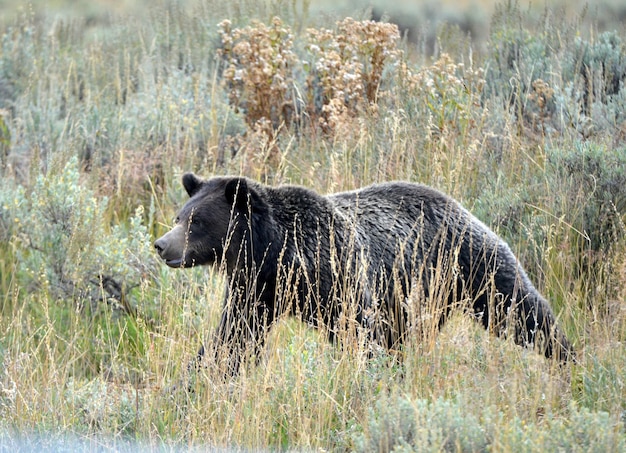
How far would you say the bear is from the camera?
5.13 meters

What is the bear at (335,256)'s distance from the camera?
513cm

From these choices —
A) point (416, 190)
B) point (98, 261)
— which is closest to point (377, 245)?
point (416, 190)

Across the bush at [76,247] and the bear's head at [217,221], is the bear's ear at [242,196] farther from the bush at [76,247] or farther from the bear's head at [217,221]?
the bush at [76,247]

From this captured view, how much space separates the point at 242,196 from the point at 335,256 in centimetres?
68

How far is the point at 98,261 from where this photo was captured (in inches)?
263

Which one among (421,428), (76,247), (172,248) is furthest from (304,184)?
(421,428)

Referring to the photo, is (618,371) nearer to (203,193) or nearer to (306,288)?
(306,288)

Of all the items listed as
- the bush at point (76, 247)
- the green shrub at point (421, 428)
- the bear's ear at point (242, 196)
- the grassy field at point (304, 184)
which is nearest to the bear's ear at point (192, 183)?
the bear's ear at point (242, 196)

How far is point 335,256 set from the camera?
5.06 m

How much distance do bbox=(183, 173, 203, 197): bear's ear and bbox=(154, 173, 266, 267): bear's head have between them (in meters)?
0.18

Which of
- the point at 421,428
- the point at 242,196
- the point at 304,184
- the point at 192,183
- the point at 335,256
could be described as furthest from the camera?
the point at 304,184

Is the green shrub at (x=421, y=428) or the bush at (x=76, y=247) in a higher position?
the green shrub at (x=421, y=428)

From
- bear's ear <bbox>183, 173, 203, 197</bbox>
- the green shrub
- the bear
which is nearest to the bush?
bear's ear <bbox>183, 173, 203, 197</bbox>

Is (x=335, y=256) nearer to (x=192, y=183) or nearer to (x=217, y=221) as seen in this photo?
(x=217, y=221)
